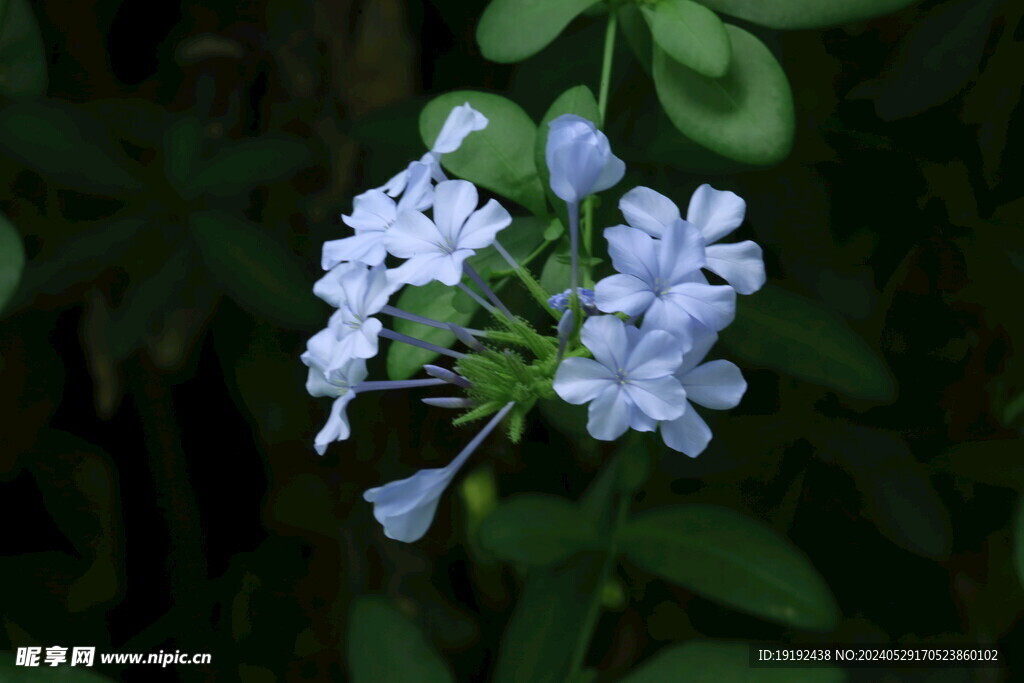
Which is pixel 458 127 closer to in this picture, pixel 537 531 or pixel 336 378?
pixel 336 378

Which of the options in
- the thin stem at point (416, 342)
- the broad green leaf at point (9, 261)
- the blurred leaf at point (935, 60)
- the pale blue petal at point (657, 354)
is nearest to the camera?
the pale blue petal at point (657, 354)

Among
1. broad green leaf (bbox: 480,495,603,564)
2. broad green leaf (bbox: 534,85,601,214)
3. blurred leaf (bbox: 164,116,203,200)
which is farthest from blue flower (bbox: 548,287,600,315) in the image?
blurred leaf (bbox: 164,116,203,200)

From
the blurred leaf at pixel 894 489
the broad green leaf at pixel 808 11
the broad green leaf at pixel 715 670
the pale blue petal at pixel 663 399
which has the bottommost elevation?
the broad green leaf at pixel 715 670

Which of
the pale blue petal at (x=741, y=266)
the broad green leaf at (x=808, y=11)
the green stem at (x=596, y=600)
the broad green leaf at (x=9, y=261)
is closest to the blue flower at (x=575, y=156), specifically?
the pale blue petal at (x=741, y=266)

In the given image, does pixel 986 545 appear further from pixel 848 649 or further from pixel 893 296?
pixel 893 296

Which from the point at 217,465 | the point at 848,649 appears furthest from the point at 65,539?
the point at 848,649

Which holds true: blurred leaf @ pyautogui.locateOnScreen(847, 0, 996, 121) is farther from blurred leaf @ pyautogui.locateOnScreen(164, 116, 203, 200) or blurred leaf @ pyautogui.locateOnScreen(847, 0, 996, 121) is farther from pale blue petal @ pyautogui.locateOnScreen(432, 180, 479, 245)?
blurred leaf @ pyautogui.locateOnScreen(164, 116, 203, 200)

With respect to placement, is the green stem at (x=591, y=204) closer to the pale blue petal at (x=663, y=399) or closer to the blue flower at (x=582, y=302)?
the blue flower at (x=582, y=302)
